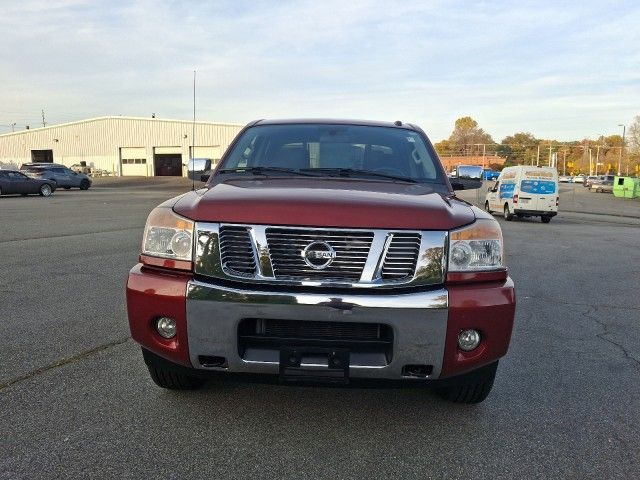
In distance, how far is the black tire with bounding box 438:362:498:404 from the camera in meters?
2.93

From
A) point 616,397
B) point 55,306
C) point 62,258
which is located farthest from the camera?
point 62,258

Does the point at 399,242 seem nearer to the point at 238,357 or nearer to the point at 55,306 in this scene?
the point at 238,357

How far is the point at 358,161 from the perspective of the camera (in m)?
4.14

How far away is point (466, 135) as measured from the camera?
14275cm

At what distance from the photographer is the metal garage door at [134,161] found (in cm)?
6366

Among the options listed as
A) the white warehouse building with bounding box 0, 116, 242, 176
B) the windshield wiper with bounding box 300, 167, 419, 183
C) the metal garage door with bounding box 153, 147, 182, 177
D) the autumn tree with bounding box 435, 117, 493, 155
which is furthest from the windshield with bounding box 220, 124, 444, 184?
the autumn tree with bounding box 435, 117, 493, 155

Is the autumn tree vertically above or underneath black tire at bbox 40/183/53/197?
above

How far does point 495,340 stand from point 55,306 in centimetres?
434

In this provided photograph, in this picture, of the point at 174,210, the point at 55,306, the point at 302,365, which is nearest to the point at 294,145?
the point at 174,210

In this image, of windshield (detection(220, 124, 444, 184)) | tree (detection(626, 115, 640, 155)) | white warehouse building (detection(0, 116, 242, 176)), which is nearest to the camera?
windshield (detection(220, 124, 444, 184))

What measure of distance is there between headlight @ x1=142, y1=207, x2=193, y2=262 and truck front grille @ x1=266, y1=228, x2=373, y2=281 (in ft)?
1.45

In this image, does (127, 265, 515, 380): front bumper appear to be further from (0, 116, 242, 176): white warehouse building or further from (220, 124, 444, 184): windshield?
(0, 116, 242, 176): white warehouse building

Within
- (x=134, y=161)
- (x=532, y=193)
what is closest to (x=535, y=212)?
(x=532, y=193)

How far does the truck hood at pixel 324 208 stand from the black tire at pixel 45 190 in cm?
2902
